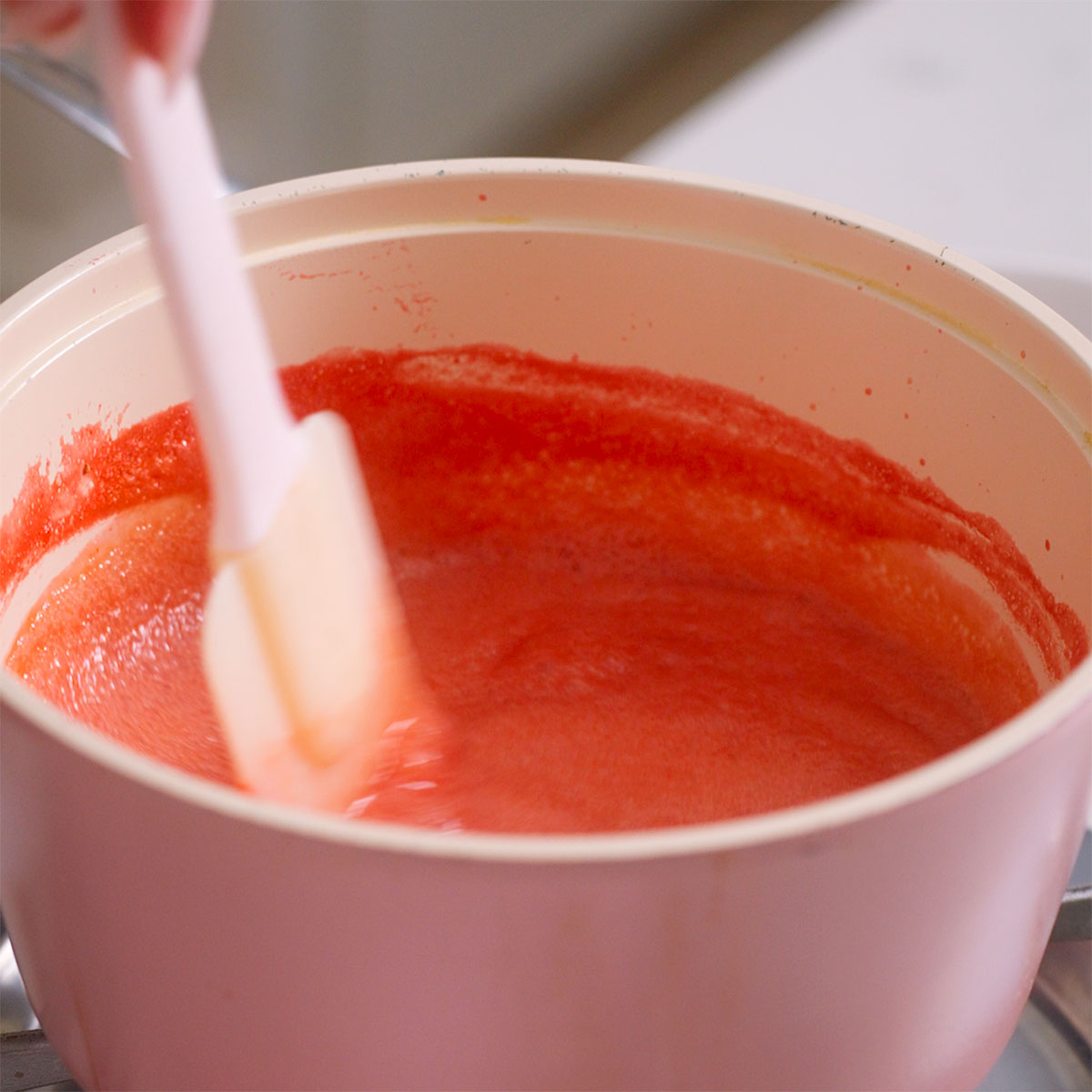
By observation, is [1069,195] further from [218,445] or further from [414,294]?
[218,445]

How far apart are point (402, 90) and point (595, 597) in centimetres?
42

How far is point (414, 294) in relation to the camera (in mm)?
627

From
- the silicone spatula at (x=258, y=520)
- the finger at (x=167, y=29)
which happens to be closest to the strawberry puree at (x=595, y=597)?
the silicone spatula at (x=258, y=520)

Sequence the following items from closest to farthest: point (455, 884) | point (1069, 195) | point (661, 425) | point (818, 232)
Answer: point (455, 884) < point (818, 232) < point (661, 425) < point (1069, 195)

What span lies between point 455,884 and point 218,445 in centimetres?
22

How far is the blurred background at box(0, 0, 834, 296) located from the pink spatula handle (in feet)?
1.14

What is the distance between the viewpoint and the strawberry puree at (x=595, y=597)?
59 centimetres

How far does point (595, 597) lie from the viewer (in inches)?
28.6

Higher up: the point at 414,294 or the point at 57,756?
the point at 414,294

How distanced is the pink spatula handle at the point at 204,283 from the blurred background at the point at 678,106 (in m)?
0.35

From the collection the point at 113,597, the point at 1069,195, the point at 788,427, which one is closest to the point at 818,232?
the point at 788,427

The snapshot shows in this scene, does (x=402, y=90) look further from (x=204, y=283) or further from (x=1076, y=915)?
(x=1076, y=915)

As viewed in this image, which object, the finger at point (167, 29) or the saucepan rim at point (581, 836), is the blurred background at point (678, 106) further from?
the saucepan rim at point (581, 836)

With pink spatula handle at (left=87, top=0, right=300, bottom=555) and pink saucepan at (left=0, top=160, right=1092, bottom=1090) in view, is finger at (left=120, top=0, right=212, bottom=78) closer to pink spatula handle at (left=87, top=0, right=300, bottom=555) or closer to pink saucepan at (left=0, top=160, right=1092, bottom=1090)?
pink spatula handle at (left=87, top=0, right=300, bottom=555)
